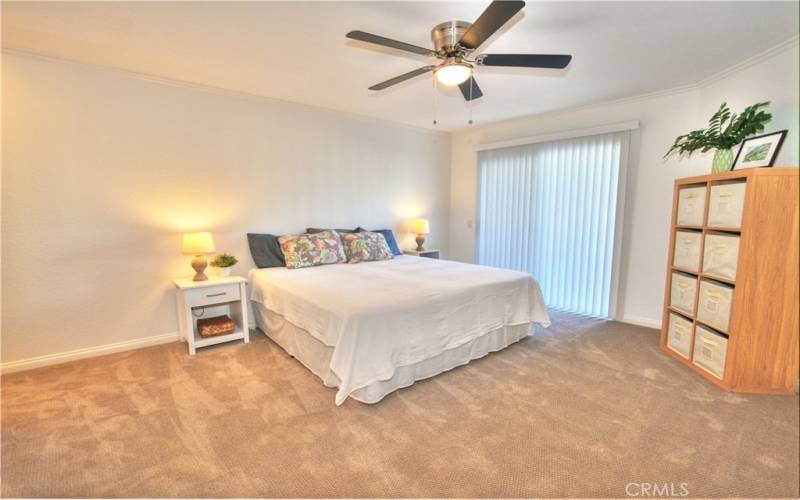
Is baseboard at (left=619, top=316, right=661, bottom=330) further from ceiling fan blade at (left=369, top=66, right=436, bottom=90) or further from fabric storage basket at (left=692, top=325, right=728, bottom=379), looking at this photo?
ceiling fan blade at (left=369, top=66, right=436, bottom=90)

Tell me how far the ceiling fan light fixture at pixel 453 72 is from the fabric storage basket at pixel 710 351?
237 cm

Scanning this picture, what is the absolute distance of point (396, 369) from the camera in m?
2.32

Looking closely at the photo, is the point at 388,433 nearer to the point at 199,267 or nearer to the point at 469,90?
the point at 199,267

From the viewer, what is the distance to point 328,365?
2410 millimetres

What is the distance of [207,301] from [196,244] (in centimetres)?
49

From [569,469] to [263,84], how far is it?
141 inches

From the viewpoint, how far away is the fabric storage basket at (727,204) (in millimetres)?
2164

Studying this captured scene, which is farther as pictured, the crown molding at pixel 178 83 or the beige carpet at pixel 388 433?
the crown molding at pixel 178 83

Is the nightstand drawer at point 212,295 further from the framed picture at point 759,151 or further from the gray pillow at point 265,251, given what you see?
the framed picture at point 759,151

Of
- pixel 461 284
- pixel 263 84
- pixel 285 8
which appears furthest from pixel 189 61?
pixel 461 284

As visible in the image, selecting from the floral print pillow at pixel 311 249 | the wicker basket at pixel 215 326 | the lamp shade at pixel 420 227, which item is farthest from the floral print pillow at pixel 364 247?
the wicker basket at pixel 215 326

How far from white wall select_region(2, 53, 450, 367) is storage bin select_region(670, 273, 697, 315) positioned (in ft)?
11.2

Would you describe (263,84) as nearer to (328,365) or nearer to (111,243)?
(111,243)

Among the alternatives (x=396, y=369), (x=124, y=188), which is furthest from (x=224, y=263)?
(x=396, y=369)
